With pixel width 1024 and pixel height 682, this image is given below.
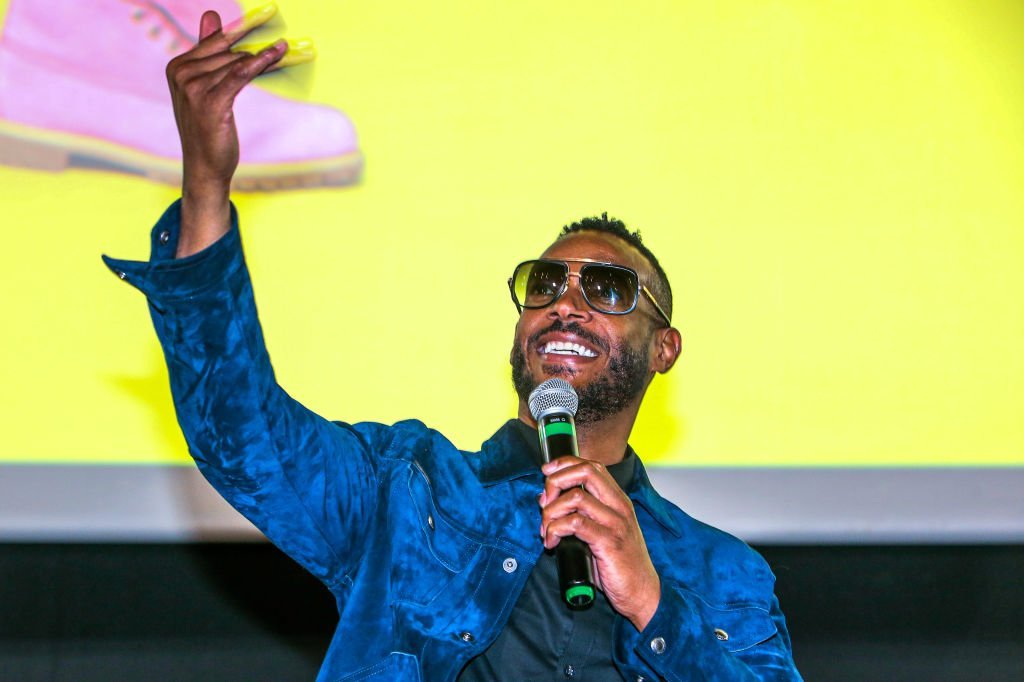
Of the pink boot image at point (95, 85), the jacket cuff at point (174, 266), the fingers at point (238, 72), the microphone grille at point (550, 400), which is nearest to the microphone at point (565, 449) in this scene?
the microphone grille at point (550, 400)

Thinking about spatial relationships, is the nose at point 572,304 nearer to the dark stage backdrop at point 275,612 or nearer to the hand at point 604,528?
the hand at point 604,528

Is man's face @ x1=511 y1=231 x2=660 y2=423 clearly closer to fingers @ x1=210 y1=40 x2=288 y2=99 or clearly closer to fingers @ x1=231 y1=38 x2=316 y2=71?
fingers @ x1=231 y1=38 x2=316 y2=71

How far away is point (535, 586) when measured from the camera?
1663mm

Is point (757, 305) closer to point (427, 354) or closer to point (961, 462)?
point (961, 462)

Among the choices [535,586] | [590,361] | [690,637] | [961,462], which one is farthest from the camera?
[961,462]

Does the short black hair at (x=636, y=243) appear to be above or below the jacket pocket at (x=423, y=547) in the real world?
above

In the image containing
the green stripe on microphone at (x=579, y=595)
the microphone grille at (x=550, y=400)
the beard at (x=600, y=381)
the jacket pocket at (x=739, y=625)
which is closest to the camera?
the green stripe on microphone at (x=579, y=595)

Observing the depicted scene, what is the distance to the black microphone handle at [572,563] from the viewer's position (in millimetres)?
1230

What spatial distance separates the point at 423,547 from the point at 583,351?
0.42m

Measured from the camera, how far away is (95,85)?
7.22 ft

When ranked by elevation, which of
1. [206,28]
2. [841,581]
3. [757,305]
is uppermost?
[206,28]

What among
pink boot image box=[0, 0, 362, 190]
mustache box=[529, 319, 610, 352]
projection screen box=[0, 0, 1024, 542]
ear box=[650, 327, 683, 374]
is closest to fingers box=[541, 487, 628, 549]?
mustache box=[529, 319, 610, 352]

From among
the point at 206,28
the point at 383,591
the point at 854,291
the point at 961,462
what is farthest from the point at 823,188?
the point at 206,28

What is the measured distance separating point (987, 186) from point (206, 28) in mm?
1755
